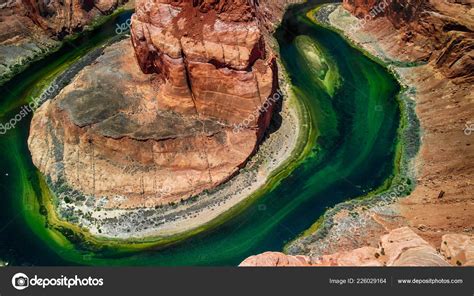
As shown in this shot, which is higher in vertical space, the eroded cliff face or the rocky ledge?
the rocky ledge

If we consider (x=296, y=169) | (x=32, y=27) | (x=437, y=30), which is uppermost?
(x=32, y=27)

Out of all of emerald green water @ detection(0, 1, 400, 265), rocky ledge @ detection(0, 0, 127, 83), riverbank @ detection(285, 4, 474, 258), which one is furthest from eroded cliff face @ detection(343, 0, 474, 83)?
rocky ledge @ detection(0, 0, 127, 83)

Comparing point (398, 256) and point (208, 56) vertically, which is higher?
point (208, 56)

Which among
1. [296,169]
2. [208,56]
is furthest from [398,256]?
[208,56]

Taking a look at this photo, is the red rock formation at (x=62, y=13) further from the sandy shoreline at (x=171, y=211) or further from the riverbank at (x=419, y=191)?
the riverbank at (x=419, y=191)

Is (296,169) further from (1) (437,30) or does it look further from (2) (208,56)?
(1) (437,30)

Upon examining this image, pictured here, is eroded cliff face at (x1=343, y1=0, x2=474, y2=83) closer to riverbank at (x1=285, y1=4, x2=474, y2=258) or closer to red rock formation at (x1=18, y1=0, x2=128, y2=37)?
riverbank at (x1=285, y1=4, x2=474, y2=258)
